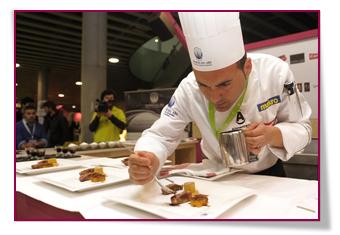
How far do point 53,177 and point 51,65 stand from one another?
0.35m

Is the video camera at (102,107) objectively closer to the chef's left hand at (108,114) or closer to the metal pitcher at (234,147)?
the chef's left hand at (108,114)

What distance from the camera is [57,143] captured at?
3.59ft

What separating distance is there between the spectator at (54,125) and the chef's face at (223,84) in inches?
18.1

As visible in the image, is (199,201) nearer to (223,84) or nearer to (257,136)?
(257,136)

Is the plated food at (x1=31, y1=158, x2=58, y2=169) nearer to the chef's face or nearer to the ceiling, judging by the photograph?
the ceiling

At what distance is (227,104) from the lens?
0.82 m

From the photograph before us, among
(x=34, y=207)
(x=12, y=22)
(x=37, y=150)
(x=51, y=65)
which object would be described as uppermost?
(x=12, y=22)

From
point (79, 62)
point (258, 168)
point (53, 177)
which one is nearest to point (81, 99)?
point (79, 62)

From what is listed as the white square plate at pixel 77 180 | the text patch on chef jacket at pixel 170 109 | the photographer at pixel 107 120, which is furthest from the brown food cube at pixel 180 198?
the photographer at pixel 107 120

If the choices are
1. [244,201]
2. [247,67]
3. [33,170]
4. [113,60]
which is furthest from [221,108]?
[33,170]

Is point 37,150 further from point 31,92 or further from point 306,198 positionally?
point 306,198

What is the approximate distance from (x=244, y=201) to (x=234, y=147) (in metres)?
0.13

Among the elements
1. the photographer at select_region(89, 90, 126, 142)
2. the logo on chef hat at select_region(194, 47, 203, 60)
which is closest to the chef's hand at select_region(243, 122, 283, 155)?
the logo on chef hat at select_region(194, 47, 203, 60)

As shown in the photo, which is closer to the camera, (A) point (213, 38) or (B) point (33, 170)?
(A) point (213, 38)
